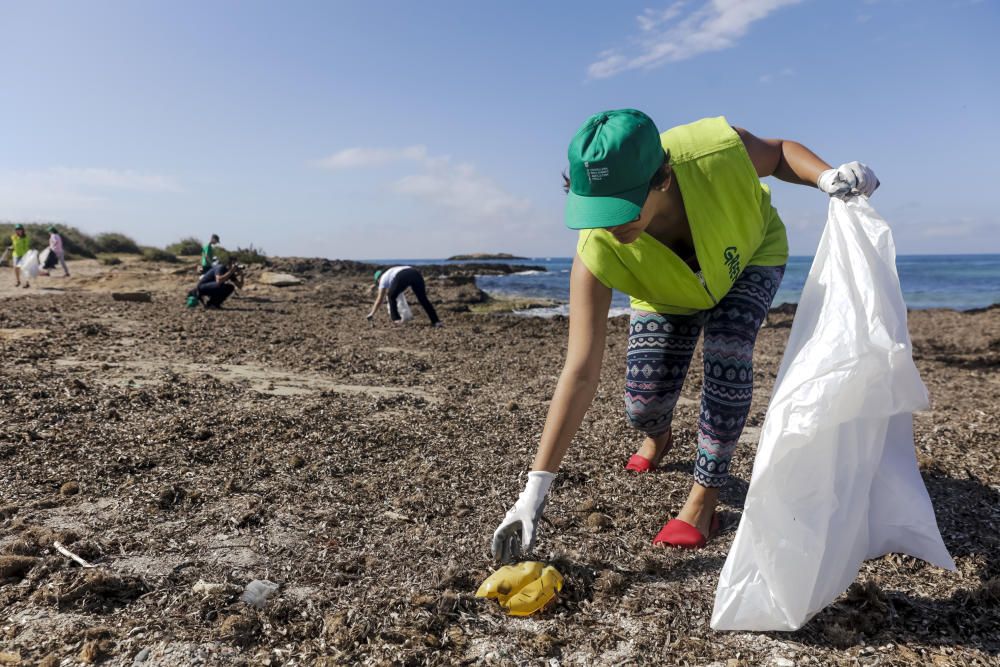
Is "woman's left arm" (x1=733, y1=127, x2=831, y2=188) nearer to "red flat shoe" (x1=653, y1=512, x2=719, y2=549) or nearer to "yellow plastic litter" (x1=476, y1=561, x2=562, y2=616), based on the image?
"red flat shoe" (x1=653, y1=512, x2=719, y2=549)

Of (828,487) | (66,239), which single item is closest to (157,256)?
(66,239)

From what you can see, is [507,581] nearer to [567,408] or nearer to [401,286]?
[567,408]

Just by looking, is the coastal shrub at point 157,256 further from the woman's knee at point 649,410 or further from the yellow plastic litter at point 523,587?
the yellow plastic litter at point 523,587

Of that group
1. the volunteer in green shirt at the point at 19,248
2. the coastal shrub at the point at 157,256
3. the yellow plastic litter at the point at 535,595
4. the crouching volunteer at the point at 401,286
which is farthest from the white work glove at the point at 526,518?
the coastal shrub at the point at 157,256

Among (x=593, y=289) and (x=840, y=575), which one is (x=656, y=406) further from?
(x=840, y=575)

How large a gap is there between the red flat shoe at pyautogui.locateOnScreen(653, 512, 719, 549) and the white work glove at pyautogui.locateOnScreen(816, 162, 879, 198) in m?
1.24

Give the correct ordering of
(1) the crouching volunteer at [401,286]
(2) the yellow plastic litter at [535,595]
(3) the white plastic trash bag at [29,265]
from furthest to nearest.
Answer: (3) the white plastic trash bag at [29,265] < (1) the crouching volunteer at [401,286] < (2) the yellow plastic litter at [535,595]

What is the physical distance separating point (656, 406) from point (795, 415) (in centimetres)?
97

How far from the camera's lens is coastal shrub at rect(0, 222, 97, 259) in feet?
70.8

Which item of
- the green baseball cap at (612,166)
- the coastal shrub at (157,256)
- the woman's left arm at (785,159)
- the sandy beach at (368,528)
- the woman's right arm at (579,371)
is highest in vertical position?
the coastal shrub at (157,256)

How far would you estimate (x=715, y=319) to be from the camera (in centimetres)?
231

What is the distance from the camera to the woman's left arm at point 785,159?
223 centimetres

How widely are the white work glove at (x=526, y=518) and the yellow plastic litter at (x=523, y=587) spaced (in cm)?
7

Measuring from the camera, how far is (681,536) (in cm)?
229
